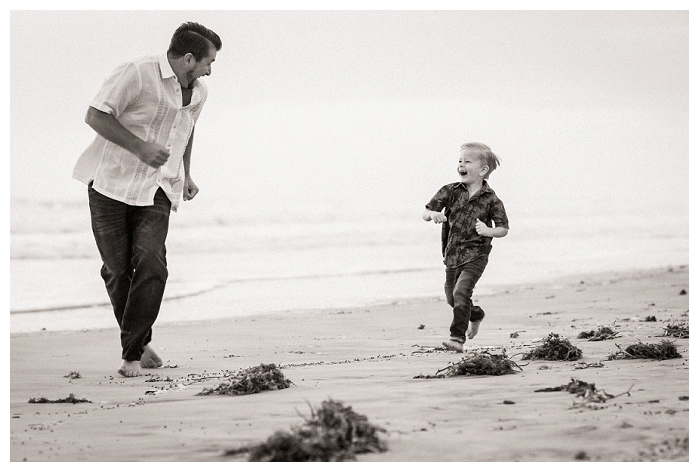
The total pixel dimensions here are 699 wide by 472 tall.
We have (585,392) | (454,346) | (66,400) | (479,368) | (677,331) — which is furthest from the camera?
(677,331)

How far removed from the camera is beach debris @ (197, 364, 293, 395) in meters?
3.58

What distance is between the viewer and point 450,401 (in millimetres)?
3172

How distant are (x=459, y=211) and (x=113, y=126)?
2.40m

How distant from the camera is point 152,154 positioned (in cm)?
411

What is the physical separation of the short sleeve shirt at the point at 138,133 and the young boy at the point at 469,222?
185 centimetres

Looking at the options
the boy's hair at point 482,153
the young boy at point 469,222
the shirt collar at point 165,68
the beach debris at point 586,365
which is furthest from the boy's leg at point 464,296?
the shirt collar at point 165,68

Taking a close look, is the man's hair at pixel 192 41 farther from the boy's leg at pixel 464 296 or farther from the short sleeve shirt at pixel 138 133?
the boy's leg at pixel 464 296

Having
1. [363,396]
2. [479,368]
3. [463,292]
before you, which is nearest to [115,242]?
[363,396]

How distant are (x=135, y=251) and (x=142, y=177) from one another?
386 millimetres

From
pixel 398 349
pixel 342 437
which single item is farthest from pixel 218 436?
pixel 398 349

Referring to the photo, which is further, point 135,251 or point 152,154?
point 135,251

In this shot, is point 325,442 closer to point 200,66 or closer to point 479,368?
point 479,368
